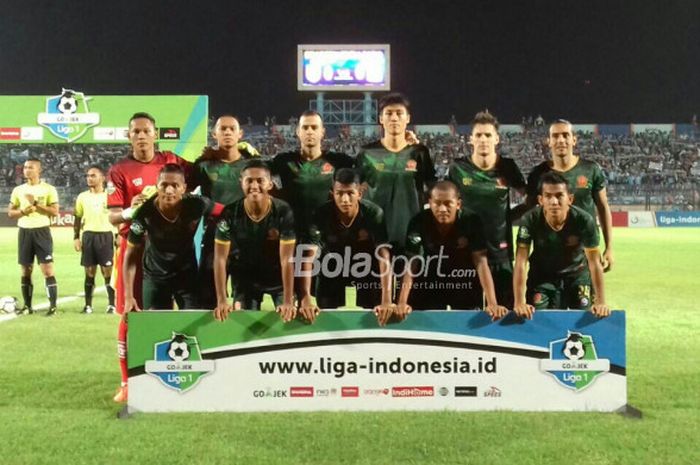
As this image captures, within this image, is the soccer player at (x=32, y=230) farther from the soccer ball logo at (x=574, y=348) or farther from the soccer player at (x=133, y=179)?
the soccer ball logo at (x=574, y=348)

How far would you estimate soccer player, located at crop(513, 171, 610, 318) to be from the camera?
15.8 feet

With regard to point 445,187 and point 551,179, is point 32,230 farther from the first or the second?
point 551,179

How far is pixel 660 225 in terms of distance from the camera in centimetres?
3322

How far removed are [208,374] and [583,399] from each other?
8.19ft

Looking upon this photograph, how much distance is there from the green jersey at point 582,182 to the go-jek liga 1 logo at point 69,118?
47.0 feet

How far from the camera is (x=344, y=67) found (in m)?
33.4

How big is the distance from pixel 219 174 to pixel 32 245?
535 cm

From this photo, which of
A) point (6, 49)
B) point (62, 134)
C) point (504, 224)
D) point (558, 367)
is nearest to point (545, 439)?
point (558, 367)

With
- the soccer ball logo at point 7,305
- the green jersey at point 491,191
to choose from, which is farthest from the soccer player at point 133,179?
the soccer ball logo at point 7,305

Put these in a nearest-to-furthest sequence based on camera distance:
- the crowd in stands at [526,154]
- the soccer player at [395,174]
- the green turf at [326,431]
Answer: the green turf at [326,431] < the soccer player at [395,174] < the crowd in stands at [526,154]

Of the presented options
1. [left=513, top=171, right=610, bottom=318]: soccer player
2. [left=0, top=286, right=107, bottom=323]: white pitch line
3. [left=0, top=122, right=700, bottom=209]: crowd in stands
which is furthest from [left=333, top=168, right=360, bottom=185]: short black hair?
[left=0, top=122, right=700, bottom=209]: crowd in stands

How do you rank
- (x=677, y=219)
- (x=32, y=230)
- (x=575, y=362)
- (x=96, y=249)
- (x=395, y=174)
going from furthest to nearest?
1. (x=677, y=219)
2. (x=96, y=249)
3. (x=32, y=230)
4. (x=395, y=174)
5. (x=575, y=362)

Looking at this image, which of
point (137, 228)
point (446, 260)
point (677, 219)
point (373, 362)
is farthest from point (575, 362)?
point (677, 219)

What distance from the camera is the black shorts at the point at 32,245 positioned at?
965cm
